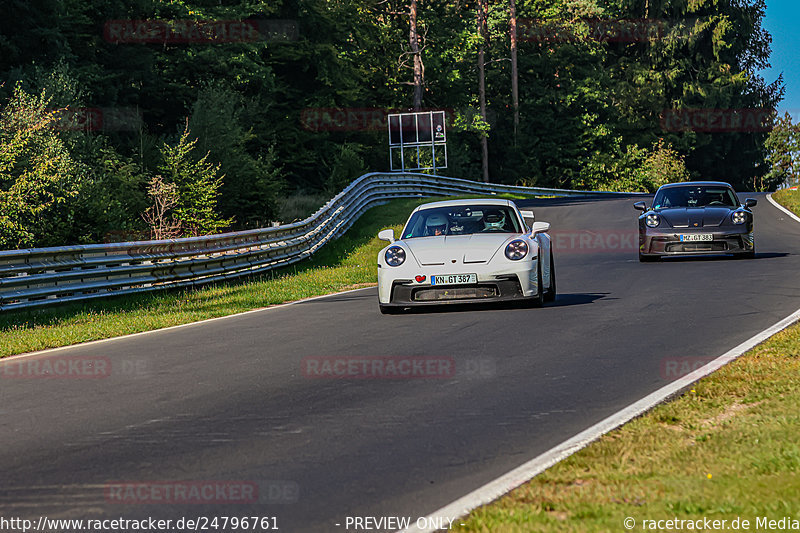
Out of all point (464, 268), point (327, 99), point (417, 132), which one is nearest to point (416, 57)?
point (417, 132)

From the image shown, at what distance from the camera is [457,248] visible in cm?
1316

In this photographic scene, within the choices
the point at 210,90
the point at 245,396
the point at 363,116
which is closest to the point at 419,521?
the point at 245,396

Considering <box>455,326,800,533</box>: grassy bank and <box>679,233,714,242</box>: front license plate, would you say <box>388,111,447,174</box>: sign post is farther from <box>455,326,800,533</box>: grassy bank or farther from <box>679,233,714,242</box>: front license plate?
<box>455,326,800,533</box>: grassy bank

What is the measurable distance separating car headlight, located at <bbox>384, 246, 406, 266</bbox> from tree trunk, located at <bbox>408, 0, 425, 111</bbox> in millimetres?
48355

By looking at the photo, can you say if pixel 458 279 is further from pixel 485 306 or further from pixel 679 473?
pixel 679 473

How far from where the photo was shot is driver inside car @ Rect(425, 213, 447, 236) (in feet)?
46.3

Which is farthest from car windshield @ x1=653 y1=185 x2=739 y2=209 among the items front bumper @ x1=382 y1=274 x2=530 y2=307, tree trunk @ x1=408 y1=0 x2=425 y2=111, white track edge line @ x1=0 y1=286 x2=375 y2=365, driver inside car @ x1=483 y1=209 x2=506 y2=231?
tree trunk @ x1=408 y1=0 x2=425 y2=111

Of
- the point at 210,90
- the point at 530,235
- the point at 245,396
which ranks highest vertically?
the point at 210,90

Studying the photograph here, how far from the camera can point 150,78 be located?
44.3 metres

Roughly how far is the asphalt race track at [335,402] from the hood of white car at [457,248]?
738 millimetres

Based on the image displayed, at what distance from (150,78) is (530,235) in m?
33.6

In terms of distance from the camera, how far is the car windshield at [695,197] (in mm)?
20375

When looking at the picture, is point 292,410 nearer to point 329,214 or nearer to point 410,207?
point 329,214

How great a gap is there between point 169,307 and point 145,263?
2.05 metres
